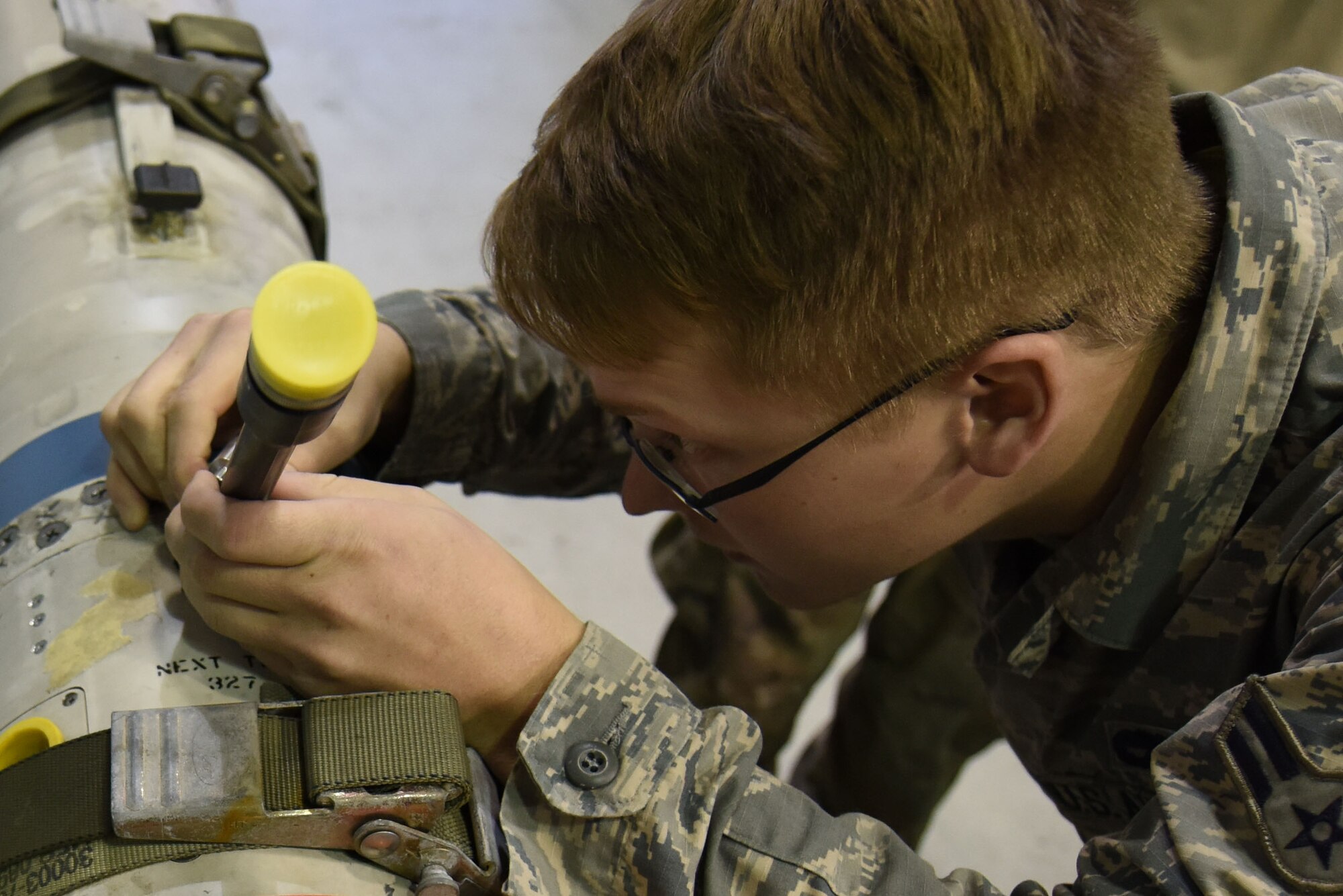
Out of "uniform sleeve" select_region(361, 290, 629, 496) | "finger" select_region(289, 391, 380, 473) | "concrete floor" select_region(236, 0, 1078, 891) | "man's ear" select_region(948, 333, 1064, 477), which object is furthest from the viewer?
"concrete floor" select_region(236, 0, 1078, 891)

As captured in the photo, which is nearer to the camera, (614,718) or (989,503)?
(614,718)

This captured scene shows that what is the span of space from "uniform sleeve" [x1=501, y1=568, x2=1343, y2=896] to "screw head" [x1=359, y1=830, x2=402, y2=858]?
0.23 feet

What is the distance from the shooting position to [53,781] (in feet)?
1.79

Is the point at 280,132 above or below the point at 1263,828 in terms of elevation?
above

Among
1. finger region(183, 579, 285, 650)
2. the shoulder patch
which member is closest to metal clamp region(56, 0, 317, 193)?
finger region(183, 579, 285, 650)

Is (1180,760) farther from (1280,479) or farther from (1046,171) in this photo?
(1046,171)

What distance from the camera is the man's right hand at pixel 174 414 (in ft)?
2.25

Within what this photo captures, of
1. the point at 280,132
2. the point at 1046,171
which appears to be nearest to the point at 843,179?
the point at 1046,171

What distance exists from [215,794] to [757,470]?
349 mm

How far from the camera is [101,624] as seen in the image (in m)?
0.64

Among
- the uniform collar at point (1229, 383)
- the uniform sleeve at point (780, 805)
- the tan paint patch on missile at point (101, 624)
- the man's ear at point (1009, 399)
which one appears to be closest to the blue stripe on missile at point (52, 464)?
the tan paint patch on missile at point (101, 624)

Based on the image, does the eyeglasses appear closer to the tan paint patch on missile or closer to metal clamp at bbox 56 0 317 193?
the tan paint patch on missile

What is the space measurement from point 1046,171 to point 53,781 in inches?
22.0

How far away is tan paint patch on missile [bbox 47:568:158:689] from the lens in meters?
0.62
